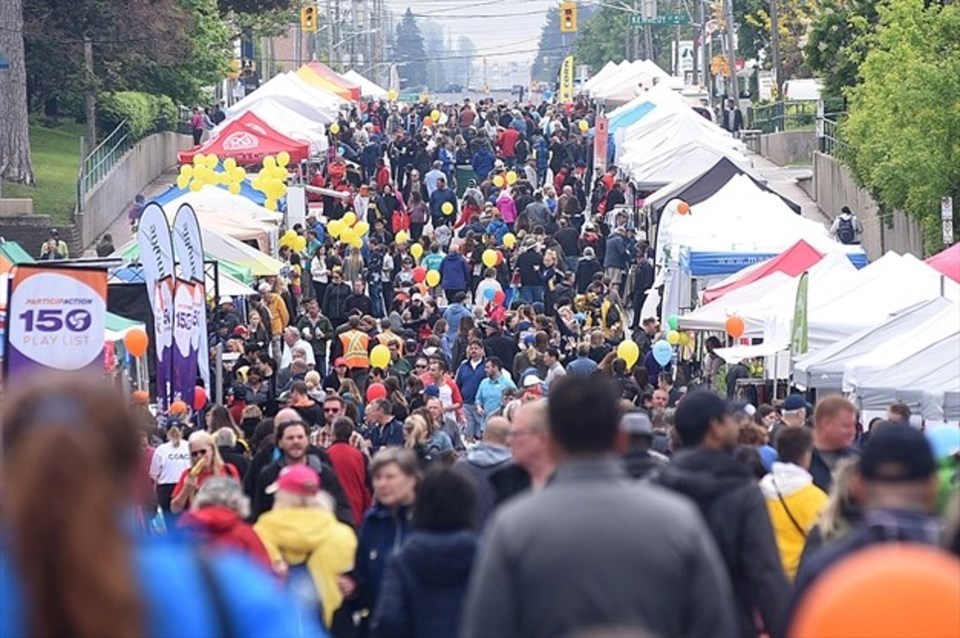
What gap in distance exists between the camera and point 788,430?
9.50 metres

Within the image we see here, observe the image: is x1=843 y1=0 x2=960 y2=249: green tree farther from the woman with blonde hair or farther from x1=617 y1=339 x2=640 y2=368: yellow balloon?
the woman with blonde hair

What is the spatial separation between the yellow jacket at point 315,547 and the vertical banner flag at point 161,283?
10.0 m

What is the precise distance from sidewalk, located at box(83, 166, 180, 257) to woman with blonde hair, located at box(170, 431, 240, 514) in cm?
2791

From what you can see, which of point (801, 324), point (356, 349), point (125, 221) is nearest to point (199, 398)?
point (356, 349)

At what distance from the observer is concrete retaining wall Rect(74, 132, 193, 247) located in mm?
44688

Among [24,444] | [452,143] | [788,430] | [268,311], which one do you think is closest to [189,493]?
[788,430]

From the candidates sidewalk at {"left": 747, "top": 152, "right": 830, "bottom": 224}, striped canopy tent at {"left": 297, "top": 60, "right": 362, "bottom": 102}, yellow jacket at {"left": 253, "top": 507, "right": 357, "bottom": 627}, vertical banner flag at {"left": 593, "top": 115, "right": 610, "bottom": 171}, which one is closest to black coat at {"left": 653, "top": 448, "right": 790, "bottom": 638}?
yellow jacket at {"left": 253, "top": 507, "right": 357, "bottom": 627}

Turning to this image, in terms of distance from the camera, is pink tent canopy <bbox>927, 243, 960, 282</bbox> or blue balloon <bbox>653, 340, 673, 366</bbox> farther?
blue balloon <bbox>653, 340, 673, 366</bbox>

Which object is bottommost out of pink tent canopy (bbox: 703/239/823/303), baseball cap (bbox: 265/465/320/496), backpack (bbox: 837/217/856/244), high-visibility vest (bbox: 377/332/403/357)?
high-visibility vest (bbox: 377/332/403/357)

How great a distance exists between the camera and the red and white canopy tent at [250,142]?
4291 cm

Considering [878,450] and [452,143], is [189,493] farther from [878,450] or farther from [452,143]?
[452,143]

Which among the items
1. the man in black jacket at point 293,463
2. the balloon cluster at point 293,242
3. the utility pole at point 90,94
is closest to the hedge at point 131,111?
the utility pole at point 90,94

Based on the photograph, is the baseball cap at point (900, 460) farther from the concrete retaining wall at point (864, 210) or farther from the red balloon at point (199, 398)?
the concrete retaining wall at point (864, 210)

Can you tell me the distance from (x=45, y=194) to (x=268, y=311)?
19916 mm
